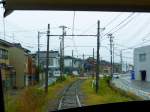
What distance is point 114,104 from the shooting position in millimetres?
3562

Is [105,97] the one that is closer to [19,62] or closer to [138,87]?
[19,62]

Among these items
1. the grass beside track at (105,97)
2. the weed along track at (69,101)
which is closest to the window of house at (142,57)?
the grass beside track at (105,97)

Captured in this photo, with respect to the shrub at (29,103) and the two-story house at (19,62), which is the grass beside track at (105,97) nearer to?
the shrub at (29,103)

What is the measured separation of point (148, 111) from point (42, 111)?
18.6 m

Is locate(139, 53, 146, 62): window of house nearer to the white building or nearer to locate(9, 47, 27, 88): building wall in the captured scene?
the white building

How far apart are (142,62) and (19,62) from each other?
2900cm

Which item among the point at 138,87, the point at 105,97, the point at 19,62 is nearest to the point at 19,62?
the point at 19,62

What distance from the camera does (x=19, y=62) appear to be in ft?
167

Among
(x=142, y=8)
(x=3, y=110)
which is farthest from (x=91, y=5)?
(x=3, y=110)

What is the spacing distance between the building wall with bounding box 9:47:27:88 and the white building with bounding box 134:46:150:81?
2488 cm

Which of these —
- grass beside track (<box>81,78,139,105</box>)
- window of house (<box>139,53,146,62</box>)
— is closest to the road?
grass beside track (<box>81,78,139,105</box>)

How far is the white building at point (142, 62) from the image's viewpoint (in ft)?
231

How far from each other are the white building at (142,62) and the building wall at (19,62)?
81.6ft

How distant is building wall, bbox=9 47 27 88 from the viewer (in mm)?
47156
